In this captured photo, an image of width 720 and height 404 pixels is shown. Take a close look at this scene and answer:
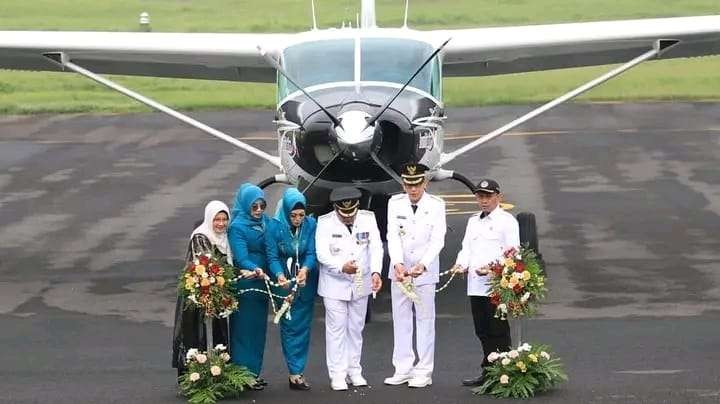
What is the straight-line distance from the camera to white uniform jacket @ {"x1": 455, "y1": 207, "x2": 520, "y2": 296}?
10016mm

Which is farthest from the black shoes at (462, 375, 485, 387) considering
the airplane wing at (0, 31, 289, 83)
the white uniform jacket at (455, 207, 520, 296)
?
Result: the airplane wing at (0, 31, 289, 83)

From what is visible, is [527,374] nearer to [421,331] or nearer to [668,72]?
[421,331]

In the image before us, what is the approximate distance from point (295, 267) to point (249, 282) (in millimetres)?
348

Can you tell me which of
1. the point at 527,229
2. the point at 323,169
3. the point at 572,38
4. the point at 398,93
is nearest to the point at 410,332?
the point at 323,169

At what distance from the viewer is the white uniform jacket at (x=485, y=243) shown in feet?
32.9

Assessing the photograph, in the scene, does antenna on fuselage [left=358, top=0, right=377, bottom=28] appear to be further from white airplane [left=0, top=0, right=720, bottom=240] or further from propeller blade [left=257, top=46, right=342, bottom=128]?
propeller blade [left=257, top=46, right=342, bottom=128]

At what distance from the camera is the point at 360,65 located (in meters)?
13.9

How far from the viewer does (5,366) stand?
1102 cm

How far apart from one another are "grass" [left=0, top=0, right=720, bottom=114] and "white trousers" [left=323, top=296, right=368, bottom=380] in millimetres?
22767

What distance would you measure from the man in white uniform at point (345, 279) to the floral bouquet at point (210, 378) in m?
0.64

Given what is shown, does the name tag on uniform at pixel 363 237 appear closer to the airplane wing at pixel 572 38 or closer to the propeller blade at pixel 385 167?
the propeller blade at pixel 385 167

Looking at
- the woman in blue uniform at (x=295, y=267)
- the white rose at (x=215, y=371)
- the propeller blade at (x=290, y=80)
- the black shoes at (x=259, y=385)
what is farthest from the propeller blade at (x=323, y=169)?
the white rose at (x=215, y=371)

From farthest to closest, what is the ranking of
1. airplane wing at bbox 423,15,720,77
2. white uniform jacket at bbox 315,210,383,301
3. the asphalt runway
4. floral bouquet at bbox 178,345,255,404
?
airplane wing at bbox 423,15,720,77, the asphalt runway, white uniform jacket at bbox 315,210,383,301, floral bouquet at bbox 178,345,255,404

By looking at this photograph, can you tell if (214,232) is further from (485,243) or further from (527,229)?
(527,229)
